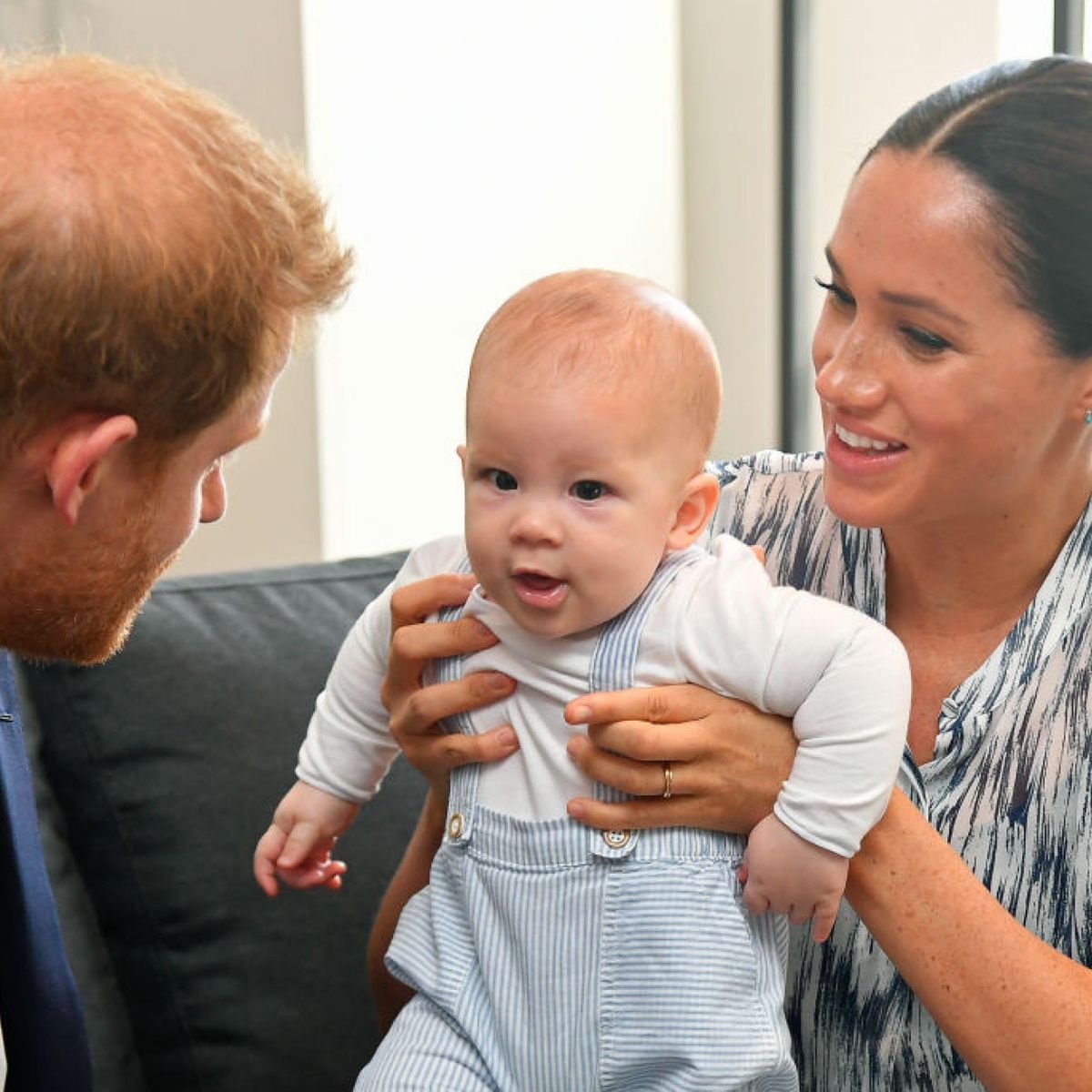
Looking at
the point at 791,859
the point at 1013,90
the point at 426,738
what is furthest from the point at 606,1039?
the point at 1013,90

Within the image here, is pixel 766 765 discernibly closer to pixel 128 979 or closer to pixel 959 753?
pixel 959 753

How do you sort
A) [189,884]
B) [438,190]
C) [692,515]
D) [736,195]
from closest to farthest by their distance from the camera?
[692,515] → [189,884] → [438,190] → [736,195]

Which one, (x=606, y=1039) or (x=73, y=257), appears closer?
(x=73, y=257)

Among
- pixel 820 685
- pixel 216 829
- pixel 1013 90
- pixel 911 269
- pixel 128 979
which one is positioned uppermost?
pixel 1013 90

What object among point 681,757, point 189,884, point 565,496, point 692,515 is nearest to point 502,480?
point 565,496

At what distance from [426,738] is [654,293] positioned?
456 millimetres

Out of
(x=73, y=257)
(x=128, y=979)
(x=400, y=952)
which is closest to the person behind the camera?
(x=73, y=257)

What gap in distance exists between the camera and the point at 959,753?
1.64 metres

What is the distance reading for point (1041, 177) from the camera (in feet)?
5.16

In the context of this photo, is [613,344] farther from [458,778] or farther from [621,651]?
[458,778]

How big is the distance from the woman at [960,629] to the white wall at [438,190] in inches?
86.0

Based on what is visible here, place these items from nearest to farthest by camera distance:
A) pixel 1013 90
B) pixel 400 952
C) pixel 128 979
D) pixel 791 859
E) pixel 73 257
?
pixel 73 257
pixel 791 859
pixel 400 952
pixel 1013 90
pixel 128 979

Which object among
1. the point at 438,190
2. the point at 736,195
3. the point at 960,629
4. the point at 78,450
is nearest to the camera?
the point at 78,450

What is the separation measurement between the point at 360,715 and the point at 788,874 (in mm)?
491
